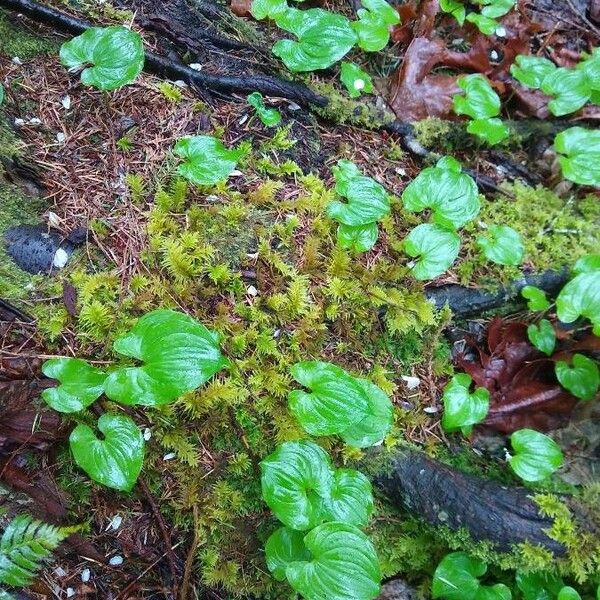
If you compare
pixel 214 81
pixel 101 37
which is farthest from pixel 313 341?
pixel 101 37

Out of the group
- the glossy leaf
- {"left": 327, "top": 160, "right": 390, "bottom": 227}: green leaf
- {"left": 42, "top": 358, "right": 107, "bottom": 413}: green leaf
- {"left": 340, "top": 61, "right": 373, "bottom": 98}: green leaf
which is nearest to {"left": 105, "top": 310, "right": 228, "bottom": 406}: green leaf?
{"left": 42, "top": 358, "right": 107, "bottom": 413}: green leaf

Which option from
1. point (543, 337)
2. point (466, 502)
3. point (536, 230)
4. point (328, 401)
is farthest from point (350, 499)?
point (536, 230)

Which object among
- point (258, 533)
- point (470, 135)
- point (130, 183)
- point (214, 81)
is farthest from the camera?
point (470, 135)

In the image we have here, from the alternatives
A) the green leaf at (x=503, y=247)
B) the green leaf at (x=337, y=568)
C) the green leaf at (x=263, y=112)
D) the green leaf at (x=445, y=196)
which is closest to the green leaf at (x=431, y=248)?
the green leaf at (x=445, y=196)

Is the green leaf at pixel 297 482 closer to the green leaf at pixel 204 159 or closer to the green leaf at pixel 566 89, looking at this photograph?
the green leaf at pixel 204 159

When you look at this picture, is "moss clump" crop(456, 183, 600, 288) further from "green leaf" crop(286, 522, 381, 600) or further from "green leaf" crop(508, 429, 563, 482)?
"green leaf" crop(286, 522, 381, 600)

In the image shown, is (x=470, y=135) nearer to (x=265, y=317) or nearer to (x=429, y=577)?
(x=265, y=317)

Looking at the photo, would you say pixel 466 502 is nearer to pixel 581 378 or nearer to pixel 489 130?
pixel 581 378
